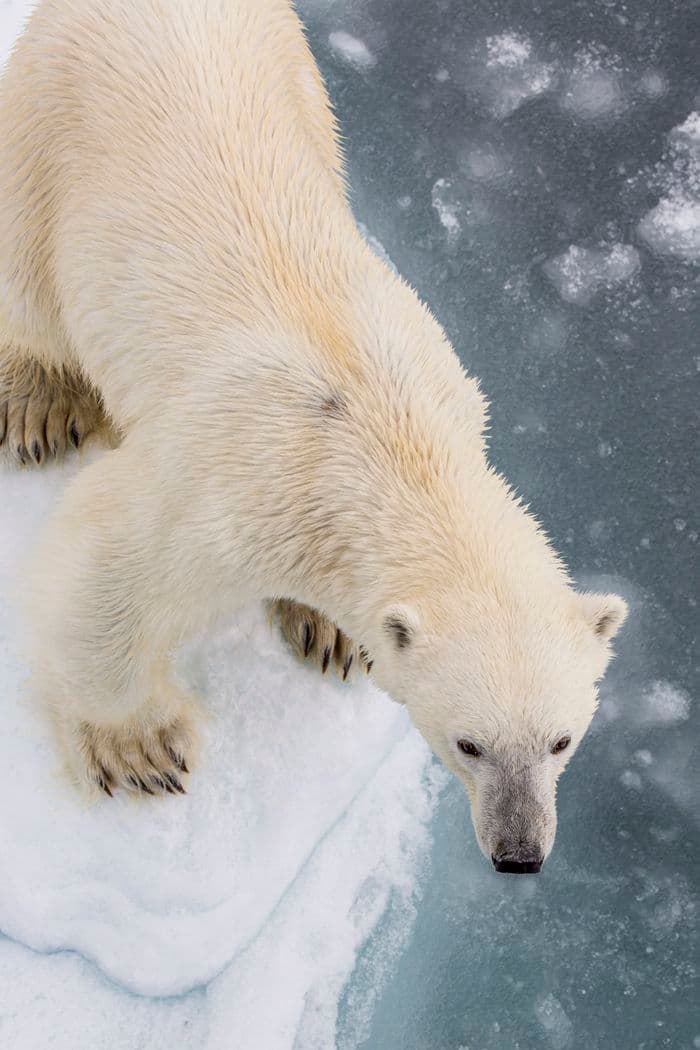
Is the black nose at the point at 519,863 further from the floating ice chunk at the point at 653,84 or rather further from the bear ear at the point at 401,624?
the floating ice chunk at the point at 653,84

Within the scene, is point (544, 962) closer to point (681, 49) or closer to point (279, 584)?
point (279, 584)

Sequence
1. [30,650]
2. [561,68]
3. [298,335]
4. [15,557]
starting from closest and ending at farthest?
[298,335] → [30,650] → [15,557] → [561,68]

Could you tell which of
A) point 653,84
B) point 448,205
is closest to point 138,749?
point 448,205

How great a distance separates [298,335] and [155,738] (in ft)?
3.50

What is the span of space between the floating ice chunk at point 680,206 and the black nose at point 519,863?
1.96 meters

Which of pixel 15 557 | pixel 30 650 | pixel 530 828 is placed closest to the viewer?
pixel 530 828

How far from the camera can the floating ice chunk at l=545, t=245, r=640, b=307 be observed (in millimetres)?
3514

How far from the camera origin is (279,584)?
2.38 m

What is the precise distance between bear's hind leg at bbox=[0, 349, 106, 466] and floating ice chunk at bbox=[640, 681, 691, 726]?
1492mm

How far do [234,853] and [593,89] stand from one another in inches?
90.2

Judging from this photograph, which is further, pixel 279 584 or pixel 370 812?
pixel 370 812

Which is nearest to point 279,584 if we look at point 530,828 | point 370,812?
point 530,828

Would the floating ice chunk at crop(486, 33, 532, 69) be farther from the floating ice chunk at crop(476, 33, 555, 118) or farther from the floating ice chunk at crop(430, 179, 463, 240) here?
the floating ice chunk at crop(430, 179, 463, 240)

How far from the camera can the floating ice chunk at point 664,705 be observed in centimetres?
312
